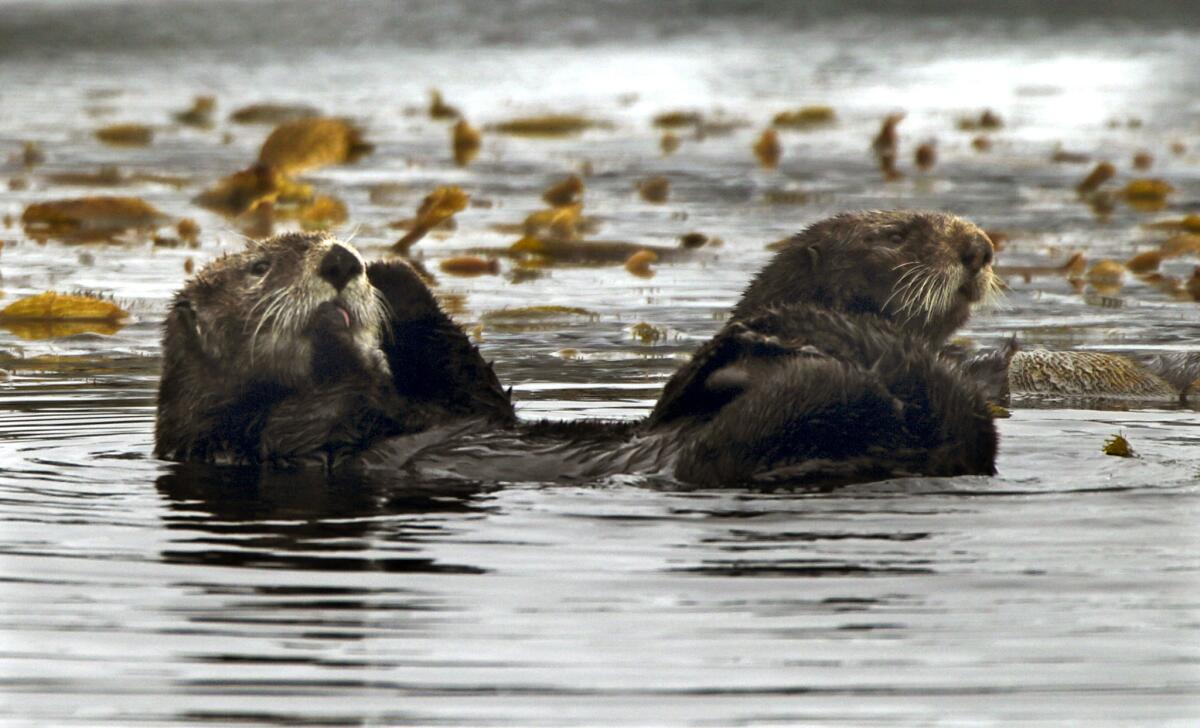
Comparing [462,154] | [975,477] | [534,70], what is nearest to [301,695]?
[975,477]

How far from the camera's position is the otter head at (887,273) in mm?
4891

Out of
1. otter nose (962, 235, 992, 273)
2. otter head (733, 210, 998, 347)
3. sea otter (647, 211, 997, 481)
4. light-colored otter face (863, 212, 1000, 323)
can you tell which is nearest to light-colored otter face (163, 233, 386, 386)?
sea otter (647, 211, 997, 481)

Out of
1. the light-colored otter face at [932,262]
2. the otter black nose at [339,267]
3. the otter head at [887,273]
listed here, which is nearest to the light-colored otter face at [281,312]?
the otter black nose at [339,267]

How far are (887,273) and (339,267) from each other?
136 cm

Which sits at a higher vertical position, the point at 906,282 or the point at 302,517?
the point at 906,282

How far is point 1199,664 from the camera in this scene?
3.08 meters

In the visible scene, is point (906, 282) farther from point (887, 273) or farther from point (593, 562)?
point (593, 562)

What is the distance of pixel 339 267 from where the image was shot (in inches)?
190

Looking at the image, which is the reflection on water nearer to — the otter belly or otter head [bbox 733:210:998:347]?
the otter belly

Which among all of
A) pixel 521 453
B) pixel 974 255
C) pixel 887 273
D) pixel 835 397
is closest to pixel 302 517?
pixel 521 453

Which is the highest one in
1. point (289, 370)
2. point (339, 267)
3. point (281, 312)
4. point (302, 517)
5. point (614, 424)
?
point (339, 267)

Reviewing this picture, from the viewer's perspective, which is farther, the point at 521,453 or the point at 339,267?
the point at 339,267

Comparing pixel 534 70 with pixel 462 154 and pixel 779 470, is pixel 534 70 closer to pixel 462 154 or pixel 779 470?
pixel 462 154

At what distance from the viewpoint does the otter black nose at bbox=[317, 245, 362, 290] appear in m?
4.83
